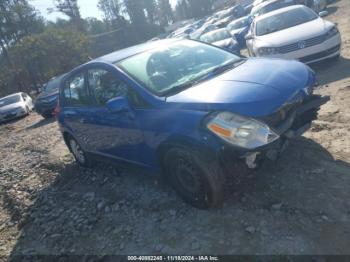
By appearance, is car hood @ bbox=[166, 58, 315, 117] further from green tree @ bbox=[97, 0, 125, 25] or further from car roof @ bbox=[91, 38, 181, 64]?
green tree @ bbox=[97, 0, 125, 25]

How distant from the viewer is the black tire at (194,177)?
3623 mm

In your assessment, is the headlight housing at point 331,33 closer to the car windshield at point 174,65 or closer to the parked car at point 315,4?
the car windshield at point 174,65

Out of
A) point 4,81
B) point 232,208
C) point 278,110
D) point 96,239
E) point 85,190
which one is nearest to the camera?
point 278,110

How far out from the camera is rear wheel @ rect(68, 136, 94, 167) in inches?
243

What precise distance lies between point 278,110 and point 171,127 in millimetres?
1077

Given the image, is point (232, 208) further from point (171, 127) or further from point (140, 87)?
point (140, 87)

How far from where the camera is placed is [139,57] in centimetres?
471

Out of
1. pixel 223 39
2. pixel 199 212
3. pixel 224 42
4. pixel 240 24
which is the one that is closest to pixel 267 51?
pixel 199 212

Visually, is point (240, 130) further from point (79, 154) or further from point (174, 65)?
point (79, 154)

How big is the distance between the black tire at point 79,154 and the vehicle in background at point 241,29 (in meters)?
12.2

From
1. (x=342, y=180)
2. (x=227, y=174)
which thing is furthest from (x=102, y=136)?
(x=342, y=180)

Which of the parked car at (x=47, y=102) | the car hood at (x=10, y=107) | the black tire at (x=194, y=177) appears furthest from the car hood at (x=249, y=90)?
the car hood at (x=10, y=107)

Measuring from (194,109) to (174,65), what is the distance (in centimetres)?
109

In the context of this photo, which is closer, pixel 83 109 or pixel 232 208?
pixel 232 208
